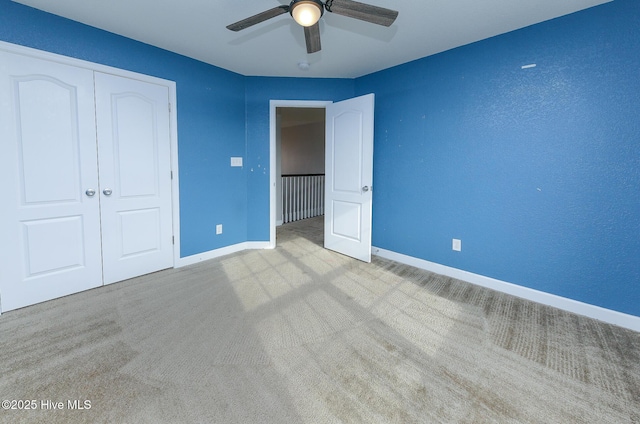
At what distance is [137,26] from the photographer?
264 centimetres

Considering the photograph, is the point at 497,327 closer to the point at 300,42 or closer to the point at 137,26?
the point at 300,42

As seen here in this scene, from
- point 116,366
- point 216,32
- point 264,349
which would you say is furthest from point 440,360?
point 216,32

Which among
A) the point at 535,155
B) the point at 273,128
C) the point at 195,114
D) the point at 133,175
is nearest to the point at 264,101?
the point at 273,128

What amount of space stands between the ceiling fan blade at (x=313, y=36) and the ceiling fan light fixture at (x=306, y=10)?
3.2 inches

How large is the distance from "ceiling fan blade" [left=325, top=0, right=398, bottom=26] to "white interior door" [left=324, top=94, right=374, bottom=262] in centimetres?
166

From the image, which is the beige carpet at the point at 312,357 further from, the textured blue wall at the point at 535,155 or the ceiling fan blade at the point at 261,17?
the ceiling fan blade at the point at 261,17

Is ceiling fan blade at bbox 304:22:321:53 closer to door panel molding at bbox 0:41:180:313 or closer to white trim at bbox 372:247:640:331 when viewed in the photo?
door panel molding at bbox 0:41:180:313

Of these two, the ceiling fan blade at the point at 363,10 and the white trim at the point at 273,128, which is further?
the white trim at the point at 273,128

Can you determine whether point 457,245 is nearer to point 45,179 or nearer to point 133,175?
point 133,175

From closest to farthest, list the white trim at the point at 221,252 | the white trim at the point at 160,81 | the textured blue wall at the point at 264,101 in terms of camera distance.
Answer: the white trim at the point at 160,81 < the white trim at the point at 221,252 < the textured blue wall at the point at 264,101

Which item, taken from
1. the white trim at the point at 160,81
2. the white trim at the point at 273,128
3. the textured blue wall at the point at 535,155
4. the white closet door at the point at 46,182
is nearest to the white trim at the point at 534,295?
the textured blue wall at the point at 535,155

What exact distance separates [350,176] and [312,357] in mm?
2455

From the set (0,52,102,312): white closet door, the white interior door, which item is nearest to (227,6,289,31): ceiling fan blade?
(0,52,102,312): white closet door

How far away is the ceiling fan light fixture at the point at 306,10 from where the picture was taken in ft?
5.93
